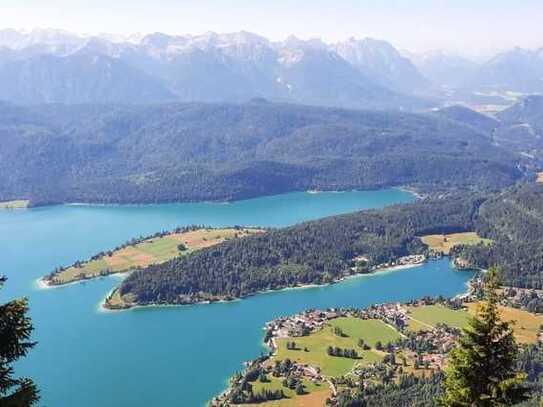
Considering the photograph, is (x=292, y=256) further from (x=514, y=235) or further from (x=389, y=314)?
(x=514, y=235)

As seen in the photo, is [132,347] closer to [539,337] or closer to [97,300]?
[97,300]

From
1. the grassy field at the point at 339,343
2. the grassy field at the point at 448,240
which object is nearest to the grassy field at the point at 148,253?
the grassy field at the point at 448,240

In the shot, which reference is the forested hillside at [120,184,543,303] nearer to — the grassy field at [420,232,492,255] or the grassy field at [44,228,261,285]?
the grassy field at [420,232,492,255]

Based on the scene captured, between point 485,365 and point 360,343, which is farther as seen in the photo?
A: point 360,343

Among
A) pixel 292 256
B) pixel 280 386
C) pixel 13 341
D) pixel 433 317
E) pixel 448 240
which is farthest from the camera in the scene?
pixel 448 240

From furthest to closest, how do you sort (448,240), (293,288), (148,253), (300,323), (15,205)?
1. (15,205)
2. (448,240)
3. (148,253)
4. (293,288)
5. (300,323)

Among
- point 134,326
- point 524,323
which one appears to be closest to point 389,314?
point 524,323

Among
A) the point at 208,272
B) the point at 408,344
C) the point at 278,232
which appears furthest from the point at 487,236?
the point at 408,344
